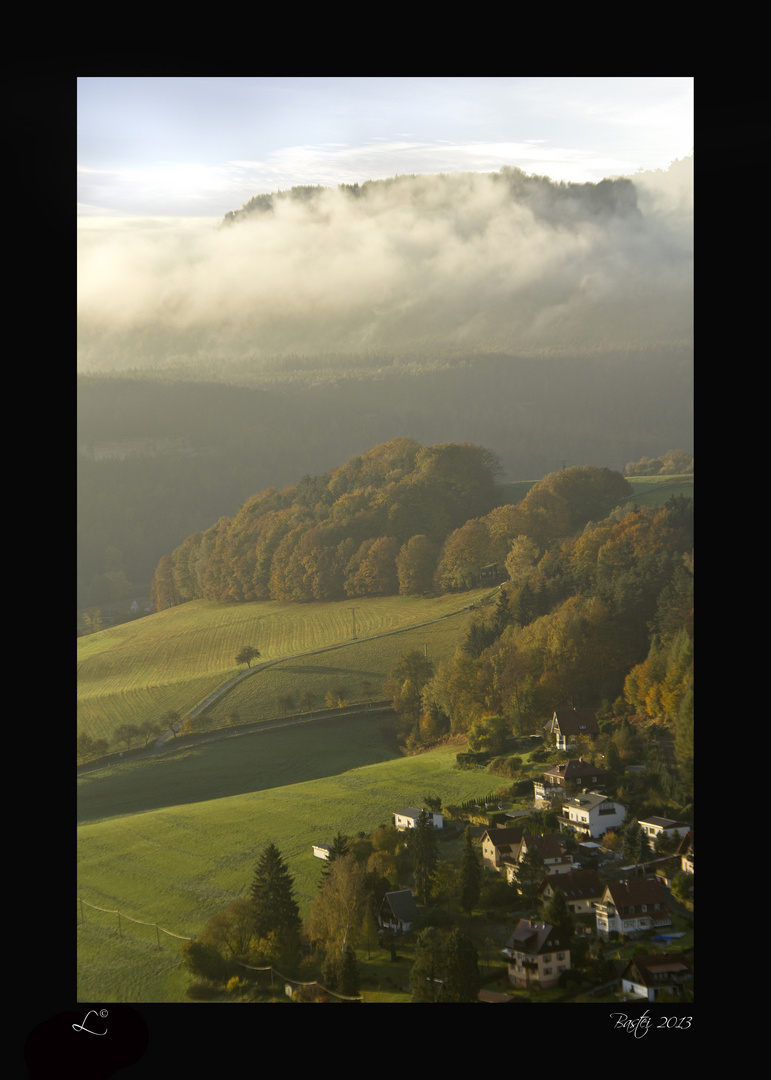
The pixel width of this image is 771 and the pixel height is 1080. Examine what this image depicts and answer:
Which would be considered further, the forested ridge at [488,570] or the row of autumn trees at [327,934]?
the forested ridge at [488,570]

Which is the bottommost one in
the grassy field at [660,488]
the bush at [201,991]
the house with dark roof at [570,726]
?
the bush at [201,991]

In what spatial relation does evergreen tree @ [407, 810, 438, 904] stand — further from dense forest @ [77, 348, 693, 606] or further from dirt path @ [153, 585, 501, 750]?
dense forest @ [77, 348, 693, 606]

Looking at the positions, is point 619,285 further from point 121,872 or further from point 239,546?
point 121,872

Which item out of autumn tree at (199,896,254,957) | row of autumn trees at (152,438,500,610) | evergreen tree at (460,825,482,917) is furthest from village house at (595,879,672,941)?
row of autumn trees at (152,438,500,610)

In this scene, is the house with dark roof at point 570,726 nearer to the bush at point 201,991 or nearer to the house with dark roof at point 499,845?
the house with dark roof at point 499,845

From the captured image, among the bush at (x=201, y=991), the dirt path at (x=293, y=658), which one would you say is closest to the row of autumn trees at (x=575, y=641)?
the dirt path at (x=293, y=658)

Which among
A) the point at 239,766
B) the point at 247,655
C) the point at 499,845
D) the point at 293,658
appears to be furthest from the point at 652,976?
the point at 247,655
